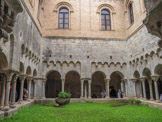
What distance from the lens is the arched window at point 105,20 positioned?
15270 millimetres

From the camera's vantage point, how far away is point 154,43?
33.3 feet

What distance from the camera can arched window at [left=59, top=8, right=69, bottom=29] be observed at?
585 inches

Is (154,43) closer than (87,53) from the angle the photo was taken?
Yes

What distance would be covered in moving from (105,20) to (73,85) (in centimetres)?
788

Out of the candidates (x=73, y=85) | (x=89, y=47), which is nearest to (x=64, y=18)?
(x=89, y=47)

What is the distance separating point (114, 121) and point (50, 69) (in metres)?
8.98

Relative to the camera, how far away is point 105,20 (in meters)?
15.4

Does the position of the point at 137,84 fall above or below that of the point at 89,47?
below

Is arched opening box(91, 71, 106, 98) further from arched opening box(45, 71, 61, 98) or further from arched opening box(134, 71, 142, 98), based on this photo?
arched opening box(134, 71, 142, 98)

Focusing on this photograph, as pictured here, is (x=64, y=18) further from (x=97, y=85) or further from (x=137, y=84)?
(x=137, y=84)

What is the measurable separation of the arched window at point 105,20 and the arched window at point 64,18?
3.74 m

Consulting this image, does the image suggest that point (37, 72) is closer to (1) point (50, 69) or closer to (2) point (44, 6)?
(1) point (50, 69)

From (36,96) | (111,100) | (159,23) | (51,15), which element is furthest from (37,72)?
(159,23)

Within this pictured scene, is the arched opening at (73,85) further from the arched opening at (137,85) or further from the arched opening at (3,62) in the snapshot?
the arched opening at (3,62)
